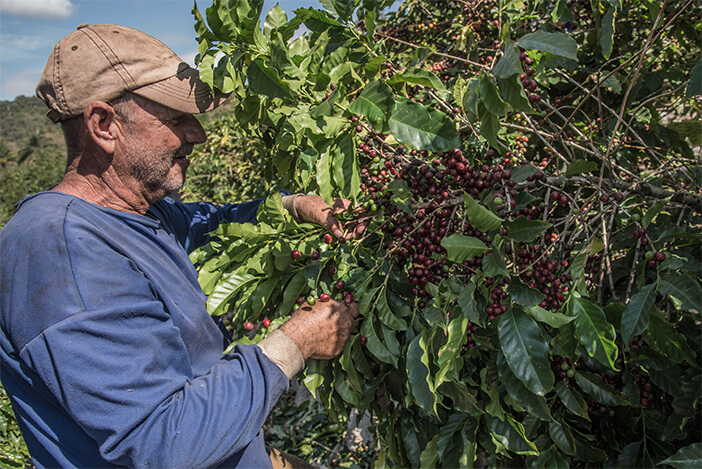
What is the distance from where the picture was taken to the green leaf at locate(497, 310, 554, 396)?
4.18 feet

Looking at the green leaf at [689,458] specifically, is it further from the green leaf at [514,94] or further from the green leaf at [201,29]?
the green leaf at [201,29]

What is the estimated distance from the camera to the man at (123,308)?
131cm

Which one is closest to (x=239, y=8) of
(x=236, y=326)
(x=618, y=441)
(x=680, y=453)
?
(x=236, y=326)

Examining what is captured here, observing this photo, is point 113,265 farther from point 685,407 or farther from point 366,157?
point 685,407

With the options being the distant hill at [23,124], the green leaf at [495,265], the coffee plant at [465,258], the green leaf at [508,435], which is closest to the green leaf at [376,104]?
the coffee plant at [465,258]

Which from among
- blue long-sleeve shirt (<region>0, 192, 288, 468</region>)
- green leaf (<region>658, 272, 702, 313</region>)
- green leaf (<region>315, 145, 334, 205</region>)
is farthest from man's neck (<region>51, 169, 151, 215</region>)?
green leaf (<region>658, 272, 702, 313</region>)

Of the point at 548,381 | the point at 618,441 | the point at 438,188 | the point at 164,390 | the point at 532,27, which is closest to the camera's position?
the point at 548,381

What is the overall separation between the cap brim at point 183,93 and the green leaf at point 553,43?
111cm

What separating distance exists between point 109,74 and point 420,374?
4.90 ft

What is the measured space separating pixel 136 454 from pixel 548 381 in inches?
46.0

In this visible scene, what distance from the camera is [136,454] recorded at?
4.34ft

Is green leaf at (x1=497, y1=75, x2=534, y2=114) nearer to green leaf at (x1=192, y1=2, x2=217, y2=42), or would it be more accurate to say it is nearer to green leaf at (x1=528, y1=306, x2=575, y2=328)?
green leaf at (x1=528, y1=306, x2=575, y2=328)

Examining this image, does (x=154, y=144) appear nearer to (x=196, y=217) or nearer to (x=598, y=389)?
(x=196, y=217)

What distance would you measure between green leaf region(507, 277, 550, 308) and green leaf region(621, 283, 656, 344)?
0.23 meters
